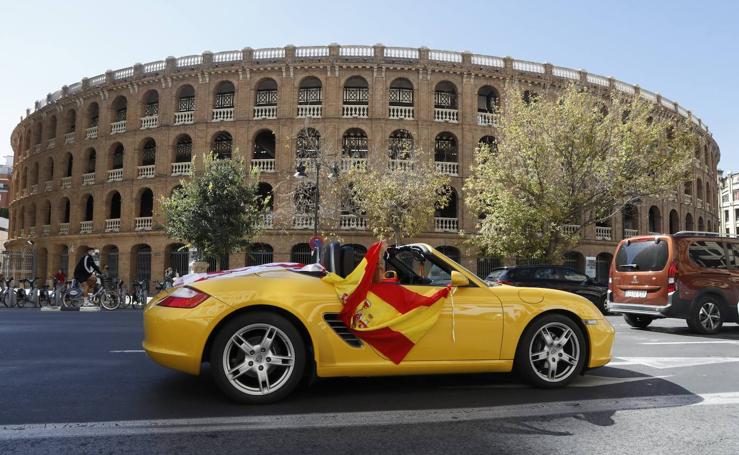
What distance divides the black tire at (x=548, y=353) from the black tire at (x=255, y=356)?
192cm

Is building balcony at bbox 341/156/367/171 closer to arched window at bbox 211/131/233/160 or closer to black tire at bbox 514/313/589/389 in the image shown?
arched window at bbox 211/131/233/160

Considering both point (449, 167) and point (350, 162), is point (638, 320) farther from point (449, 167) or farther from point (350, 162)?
point (449, 167)

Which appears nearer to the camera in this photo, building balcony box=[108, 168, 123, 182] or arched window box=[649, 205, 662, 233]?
building balcony box=[108, 168, 123, 182]

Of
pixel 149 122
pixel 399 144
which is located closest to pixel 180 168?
pixel 149 122

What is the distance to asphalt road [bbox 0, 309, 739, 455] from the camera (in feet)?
9.35

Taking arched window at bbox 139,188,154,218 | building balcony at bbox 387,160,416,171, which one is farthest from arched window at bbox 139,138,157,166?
building balcony at bbox 387,160,416,171

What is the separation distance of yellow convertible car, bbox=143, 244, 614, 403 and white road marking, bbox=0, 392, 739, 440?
0.40m

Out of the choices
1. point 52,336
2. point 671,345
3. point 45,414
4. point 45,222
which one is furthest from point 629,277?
point 45,222

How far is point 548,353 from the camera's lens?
14.0 ft

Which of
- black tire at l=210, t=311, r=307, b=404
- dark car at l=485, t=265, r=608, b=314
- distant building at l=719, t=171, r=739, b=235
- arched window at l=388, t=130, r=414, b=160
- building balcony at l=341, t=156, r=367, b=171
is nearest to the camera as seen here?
black tire at l=210, t=311, r=307, b=404

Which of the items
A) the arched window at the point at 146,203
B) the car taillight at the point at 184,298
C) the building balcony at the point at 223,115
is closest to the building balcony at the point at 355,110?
the building balcony at the point at 223,115

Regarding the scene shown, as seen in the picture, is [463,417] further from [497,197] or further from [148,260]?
[148,260]

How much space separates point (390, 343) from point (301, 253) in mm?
23933

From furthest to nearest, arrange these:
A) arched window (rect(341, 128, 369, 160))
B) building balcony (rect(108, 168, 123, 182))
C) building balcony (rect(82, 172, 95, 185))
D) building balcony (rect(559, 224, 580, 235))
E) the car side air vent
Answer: building balcony (rect(82, 172, 95, 185)), building balcony (rect(108, 168, 123, 182)), arched window (rect(341, 128, 369, 160)), building balcony (rect(559, 224, 580, 235)), the car side air vent
